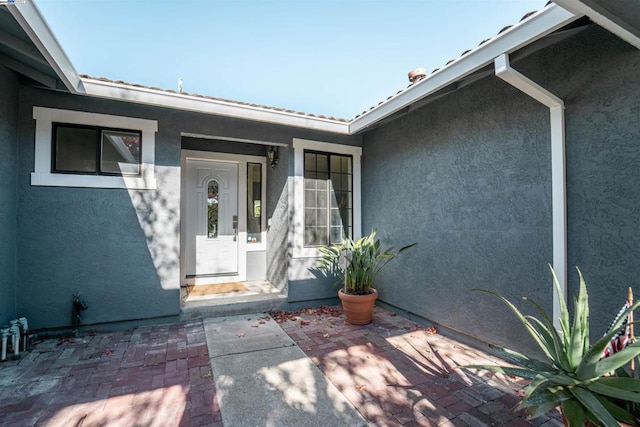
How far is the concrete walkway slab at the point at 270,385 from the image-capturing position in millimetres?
2416

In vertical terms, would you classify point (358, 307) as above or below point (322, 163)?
below

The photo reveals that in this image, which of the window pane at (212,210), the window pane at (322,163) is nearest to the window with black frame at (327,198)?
the window pane at (322,163)

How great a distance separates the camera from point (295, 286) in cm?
535

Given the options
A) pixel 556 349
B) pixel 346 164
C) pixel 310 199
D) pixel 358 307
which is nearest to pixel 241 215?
pixel 310 199

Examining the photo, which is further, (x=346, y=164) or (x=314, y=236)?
(x=346, y=164)

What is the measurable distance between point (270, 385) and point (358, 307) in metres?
1.94

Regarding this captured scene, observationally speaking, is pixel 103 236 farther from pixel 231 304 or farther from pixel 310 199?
pixel 310 199

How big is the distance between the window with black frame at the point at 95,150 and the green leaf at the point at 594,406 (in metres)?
5.26

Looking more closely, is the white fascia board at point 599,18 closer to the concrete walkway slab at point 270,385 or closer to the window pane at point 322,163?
the concrete walkway slab at point 270,385

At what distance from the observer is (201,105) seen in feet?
14.0

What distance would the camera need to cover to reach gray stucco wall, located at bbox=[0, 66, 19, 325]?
3.52m

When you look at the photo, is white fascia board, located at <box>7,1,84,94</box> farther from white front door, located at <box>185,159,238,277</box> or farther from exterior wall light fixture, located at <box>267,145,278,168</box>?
exterior wall light fixture, located at <box>267,145,278,168</box>

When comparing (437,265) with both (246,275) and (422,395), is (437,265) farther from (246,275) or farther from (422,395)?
(246,275)

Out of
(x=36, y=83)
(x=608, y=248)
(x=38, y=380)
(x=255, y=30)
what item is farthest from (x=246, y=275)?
(x=608, y=248)
